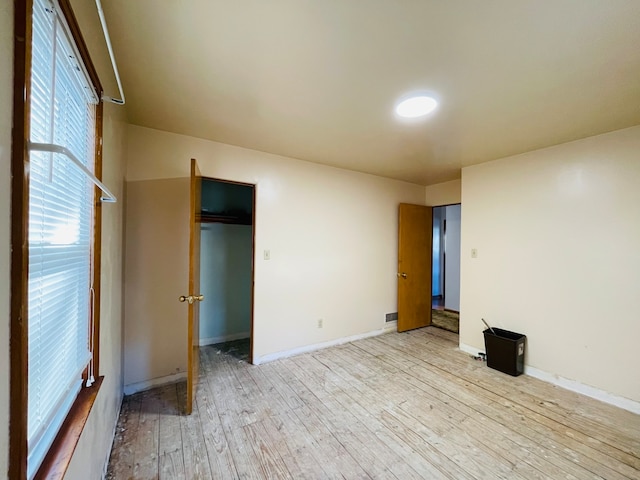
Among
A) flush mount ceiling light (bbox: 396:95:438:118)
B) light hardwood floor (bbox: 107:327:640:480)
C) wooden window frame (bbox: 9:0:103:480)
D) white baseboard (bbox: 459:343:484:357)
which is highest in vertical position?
flush mount ceiling light (bbox: 396:95:438:118)

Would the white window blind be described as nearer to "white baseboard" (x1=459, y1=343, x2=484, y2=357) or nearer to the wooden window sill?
the wooden window sill

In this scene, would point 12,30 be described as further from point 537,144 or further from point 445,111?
point 537,144

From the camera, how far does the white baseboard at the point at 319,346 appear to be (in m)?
3.03

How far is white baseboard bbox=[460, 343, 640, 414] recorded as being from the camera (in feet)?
7.36

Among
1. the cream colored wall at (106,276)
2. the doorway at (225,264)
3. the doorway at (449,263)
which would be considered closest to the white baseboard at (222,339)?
the doorway at (225,264)

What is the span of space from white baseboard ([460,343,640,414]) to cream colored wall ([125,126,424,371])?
6.02ft

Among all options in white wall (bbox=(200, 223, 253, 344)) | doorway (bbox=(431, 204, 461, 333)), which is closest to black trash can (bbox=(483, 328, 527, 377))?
doorway (bbox=(431, 204, 461, 333))

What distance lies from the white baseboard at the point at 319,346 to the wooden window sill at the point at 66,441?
1.97 metres

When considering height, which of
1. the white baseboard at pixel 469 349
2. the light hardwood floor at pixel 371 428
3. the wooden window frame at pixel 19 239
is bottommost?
the light hardwood floor at pixel 371 428

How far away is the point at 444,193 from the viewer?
14.1 feet

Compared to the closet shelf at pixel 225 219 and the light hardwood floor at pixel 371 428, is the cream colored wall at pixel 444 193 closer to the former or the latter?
the light hardwood floor at pixel 371 428

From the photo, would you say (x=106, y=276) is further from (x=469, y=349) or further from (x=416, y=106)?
(x=469, y=349)

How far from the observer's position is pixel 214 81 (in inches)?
67.8

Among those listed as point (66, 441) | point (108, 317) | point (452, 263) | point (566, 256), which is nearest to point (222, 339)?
point (108, 317)
